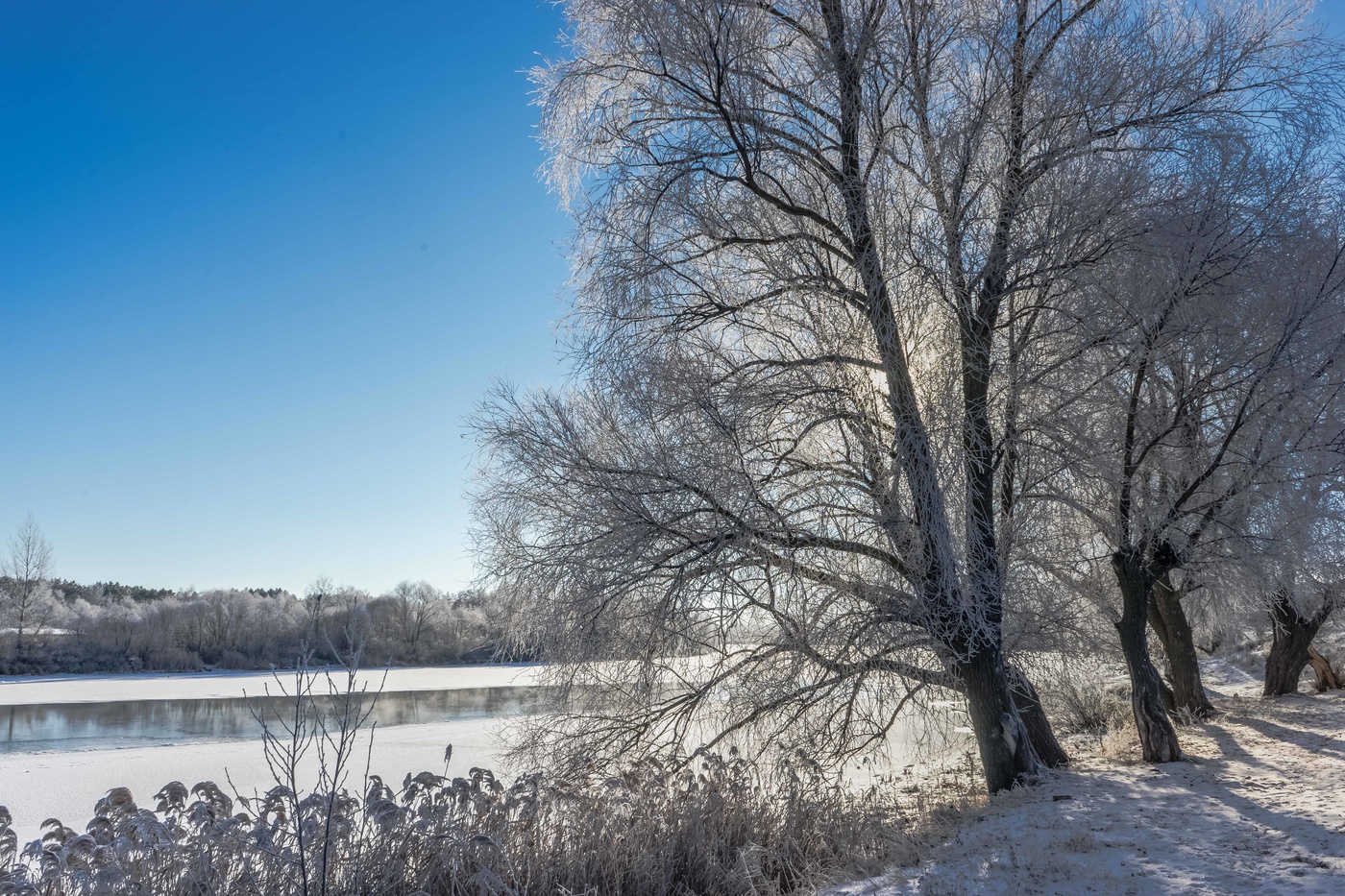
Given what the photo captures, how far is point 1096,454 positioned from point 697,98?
4.53 meters

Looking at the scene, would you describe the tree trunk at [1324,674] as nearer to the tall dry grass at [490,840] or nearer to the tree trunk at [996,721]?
the tree trunk at [996,721]

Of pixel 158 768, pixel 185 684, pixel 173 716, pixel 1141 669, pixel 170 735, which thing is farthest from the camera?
pixel 185 684

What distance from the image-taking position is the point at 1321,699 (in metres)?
12.7

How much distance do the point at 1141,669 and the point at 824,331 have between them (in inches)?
179

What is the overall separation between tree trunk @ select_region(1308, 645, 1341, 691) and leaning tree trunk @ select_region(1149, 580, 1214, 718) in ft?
17.8

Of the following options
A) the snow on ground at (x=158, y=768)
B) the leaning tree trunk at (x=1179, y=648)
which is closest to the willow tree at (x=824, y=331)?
the snow on ground at (x=158, y=768)

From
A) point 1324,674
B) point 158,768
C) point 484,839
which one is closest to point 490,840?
point 484,839

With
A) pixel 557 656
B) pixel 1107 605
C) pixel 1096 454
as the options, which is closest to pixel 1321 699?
pixel 1107 605

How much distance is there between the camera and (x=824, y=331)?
24.9ft

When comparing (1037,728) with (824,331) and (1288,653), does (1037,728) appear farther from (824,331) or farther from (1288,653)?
(1288,653)

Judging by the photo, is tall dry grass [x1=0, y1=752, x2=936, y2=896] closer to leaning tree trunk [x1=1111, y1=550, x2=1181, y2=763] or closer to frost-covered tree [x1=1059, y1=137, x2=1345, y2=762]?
leaning tree trunk [x1=1111, y1=550, x2=1181, y2=763]

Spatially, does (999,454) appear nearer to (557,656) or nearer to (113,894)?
(557,656)

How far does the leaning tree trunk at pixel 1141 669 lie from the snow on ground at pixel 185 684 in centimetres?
1554

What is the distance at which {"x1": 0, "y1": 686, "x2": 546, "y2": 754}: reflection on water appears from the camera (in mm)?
15648
